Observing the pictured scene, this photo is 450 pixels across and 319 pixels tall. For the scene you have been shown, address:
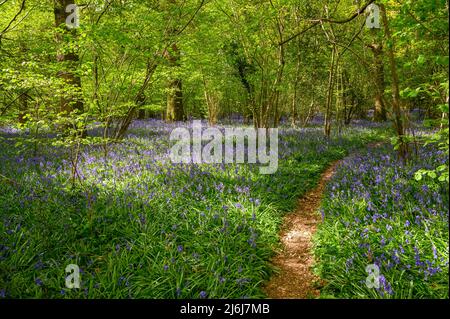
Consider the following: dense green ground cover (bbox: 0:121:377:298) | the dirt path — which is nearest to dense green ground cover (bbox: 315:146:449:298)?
the dirt path

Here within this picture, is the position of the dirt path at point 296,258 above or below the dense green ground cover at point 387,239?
below

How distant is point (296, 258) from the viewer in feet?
18.0

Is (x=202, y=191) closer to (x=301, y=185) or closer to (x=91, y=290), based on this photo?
(x=301, y=185)

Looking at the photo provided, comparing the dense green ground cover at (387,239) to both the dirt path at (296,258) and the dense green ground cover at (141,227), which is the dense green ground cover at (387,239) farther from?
the dense green ground cover at (141,227)

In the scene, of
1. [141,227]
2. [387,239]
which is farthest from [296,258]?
[141,227]

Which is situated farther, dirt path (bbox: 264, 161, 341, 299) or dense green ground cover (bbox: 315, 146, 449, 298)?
dirt path (bbox: 264, 161, 341, 299)

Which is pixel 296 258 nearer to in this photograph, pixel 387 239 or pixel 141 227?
pixel 387 239

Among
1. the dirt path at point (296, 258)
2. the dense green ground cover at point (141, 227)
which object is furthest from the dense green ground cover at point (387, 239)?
the dense green ground cover at point (141, 227)

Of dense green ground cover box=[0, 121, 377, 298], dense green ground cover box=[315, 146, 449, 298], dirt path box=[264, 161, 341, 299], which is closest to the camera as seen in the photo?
dense green ground cover box=[315, 146, 449, 298]

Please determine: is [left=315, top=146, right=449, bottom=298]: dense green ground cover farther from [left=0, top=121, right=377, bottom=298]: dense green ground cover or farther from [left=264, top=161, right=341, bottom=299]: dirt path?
[left=0, top=121, right=377, bottom=298]: dense green ground cover

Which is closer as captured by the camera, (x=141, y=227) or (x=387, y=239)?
(x=387, y=239)

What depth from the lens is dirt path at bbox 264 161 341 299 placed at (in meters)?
4.64

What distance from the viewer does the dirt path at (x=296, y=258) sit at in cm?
464
